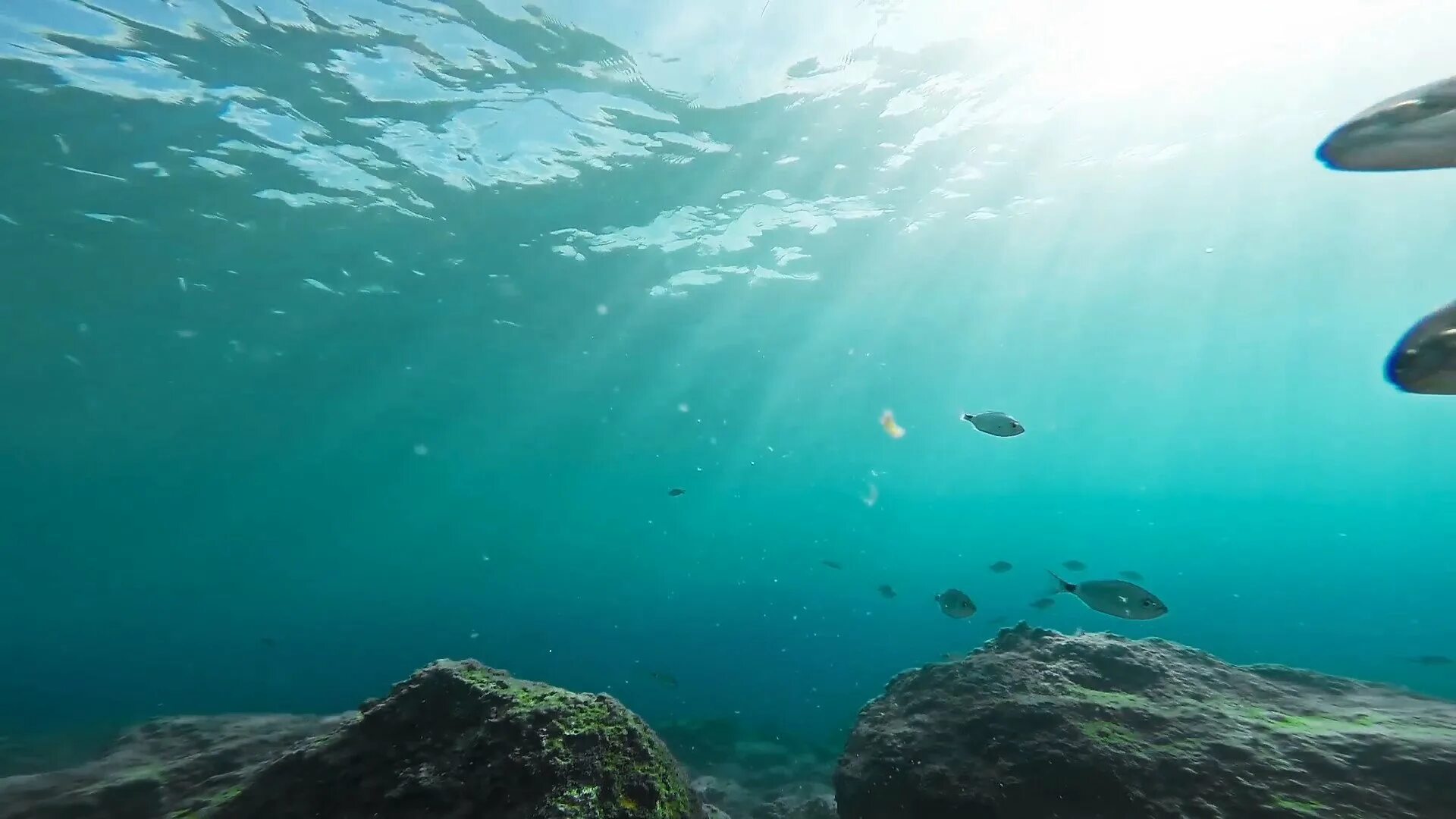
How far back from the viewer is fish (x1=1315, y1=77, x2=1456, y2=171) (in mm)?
2592

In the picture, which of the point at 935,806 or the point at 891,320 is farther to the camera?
the point at 891,320

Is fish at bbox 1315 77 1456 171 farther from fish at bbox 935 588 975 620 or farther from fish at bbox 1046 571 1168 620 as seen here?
fish at bbox 935 588 975 620

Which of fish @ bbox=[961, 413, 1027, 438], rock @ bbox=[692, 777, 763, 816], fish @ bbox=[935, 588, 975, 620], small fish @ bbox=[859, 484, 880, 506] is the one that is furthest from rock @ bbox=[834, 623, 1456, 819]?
small fish @ bbox=[859, 484, 880, 506]

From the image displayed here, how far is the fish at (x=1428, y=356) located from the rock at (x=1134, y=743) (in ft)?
8.34

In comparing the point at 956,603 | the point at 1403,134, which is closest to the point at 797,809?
the point at 956,603

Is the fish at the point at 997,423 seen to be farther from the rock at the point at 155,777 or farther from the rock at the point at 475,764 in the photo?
the rock at the point at 155,777

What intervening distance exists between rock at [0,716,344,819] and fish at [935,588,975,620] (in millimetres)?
8873

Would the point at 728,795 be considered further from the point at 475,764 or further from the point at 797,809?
the point at 475,764

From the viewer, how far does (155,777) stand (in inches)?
191

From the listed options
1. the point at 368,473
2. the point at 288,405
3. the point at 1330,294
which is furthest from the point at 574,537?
the point at 1330,294

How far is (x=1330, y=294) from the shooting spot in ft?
109

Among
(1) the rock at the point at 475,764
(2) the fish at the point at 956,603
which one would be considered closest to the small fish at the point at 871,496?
(2) the fish at the point at 956,603

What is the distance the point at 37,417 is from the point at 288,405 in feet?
42.1

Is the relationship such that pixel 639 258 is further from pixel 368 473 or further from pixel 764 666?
pixel 368 473
